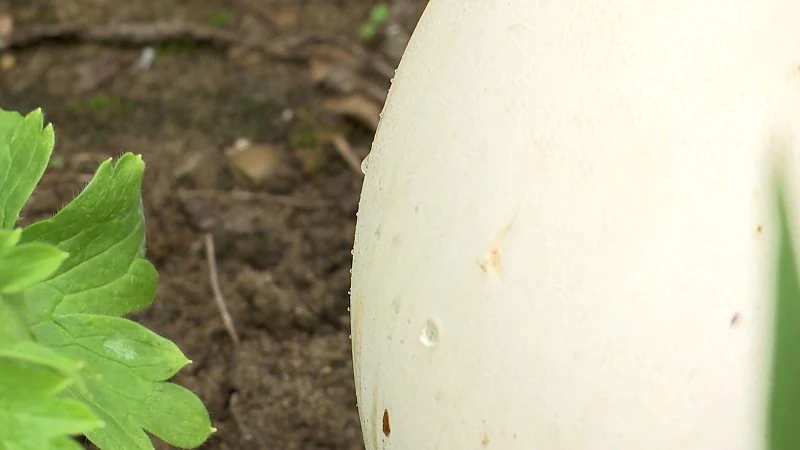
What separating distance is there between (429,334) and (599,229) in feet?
0.71

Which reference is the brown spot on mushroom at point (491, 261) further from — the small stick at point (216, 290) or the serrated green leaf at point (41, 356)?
the small stick at point (216, 290)

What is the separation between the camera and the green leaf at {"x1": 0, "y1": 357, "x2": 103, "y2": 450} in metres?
0.80

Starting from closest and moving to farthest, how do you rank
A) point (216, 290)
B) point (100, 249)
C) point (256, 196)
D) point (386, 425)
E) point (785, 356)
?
point (785, 356) → point (386, 425) → point (100, 249) → point (216, 290) → point (256, 196)

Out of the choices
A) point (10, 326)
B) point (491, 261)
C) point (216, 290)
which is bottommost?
point (216, 290)

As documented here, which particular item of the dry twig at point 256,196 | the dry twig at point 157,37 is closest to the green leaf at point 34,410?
the dry twig at point 256,196

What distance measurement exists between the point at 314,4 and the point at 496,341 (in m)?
1.87

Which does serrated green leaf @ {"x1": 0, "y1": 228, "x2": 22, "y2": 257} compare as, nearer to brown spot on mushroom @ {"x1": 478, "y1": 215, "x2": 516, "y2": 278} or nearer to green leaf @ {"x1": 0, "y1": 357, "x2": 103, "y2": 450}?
green leaf @ {"x1": 0, "y1": 357, "x2": 103, "y2": 450}

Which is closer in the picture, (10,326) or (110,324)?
(10,326)

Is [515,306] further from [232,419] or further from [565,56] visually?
[232,419]

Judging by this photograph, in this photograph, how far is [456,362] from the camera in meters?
0.90

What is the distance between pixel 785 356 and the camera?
75 centimetres

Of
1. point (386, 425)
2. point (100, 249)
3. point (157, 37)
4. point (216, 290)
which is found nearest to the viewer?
point (386, 425)

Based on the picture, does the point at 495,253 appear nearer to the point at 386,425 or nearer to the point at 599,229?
the point at 599,229

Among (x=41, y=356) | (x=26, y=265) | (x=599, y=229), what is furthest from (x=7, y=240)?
(x=599, y=229)
